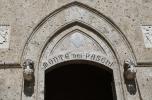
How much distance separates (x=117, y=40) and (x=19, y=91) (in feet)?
7.91

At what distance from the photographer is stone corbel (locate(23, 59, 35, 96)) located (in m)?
7.25

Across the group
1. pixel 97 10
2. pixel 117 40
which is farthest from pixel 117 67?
pixel 97 10

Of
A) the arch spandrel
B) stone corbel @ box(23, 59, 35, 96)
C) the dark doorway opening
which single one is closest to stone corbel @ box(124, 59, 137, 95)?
the arch spandrel

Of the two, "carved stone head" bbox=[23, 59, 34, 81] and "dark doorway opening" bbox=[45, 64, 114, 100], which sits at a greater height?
"dark doorway opening" bbox=[45, 64, 114, 100]

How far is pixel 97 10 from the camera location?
844 cm

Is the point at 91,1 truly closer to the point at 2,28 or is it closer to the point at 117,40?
the point at 117,40

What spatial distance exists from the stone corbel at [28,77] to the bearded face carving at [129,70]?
1.88 meters

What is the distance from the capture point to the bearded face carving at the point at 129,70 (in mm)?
7414

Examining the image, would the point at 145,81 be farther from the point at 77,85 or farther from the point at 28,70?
the point at 77,85

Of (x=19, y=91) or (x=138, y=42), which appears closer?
(x=19, y=91)

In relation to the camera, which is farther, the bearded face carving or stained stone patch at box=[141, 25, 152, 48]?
stained stone patch at box=[141, 25, 152, 48]

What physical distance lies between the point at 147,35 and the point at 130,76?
1.26m

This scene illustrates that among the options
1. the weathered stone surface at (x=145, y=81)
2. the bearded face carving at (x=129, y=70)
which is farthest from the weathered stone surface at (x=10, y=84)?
the weathered stone surface at (x=145, y=81)

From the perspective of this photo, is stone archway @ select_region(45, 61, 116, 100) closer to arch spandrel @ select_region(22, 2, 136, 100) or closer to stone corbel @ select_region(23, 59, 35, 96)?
arch spandrel @ select_region(22, 2, 136, 100)
